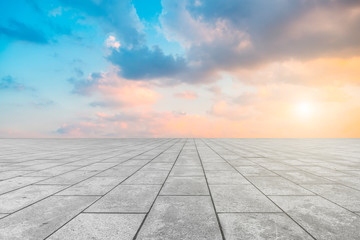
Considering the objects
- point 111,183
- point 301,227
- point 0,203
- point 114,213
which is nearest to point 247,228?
point 301,227

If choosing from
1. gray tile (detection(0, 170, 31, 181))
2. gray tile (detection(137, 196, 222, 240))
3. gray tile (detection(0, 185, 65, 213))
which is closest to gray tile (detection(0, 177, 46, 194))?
gray tile (detection(0, 185, 65, 213))

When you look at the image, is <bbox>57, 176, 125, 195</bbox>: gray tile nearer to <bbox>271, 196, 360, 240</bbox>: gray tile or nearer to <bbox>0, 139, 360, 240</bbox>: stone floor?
<bbox>0, 139, 360, 240</bbox>: stone floor

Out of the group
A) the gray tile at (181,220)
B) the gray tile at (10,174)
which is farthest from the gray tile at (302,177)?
the gray tile at (10,174)

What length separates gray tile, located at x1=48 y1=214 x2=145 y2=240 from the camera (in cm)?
277

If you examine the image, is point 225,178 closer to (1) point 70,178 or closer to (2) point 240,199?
(2) point 240,199

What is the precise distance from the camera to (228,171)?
6.90 meters

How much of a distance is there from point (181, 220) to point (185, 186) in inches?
73.6

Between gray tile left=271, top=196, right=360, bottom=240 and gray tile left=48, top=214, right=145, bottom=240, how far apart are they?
2.57 m

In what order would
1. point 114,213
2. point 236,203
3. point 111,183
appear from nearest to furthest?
point 114,213
point 236,203
point 111,183

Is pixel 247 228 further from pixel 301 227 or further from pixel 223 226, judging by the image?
pixel 301 227

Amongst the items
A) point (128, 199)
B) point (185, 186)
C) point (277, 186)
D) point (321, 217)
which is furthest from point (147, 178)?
point (321, 217)

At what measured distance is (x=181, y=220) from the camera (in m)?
3.18

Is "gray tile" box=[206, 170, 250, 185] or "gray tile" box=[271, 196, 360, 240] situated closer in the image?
"gray tile" box=[271, 196, 360, 240]

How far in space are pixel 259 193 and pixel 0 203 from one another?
5399 millimetres
